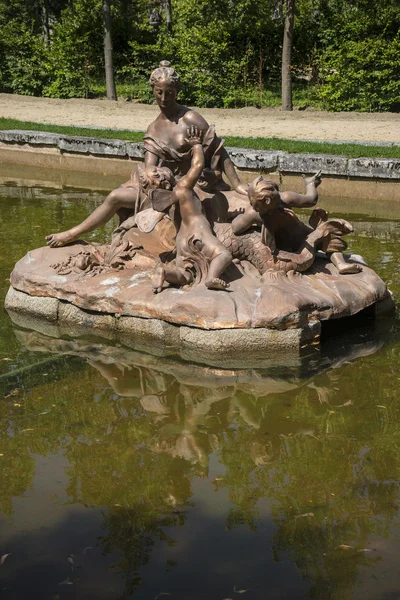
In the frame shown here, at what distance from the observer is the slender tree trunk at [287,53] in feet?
66.1

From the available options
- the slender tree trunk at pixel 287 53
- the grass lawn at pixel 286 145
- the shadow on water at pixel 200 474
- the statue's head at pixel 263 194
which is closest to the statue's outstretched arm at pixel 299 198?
the statue's head at pixel 263 194

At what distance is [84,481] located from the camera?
5176 mm

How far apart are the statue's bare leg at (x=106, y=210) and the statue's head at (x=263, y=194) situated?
157 cm

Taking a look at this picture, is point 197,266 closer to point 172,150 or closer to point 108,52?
point 172,150

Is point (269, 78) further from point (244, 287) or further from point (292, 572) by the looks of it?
point (292, 572)

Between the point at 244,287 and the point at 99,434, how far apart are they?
2.16 meters

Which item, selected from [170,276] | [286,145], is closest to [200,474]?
[170,276]

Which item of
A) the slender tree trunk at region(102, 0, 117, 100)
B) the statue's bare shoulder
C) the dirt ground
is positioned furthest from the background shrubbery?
the statue's bare shoulder

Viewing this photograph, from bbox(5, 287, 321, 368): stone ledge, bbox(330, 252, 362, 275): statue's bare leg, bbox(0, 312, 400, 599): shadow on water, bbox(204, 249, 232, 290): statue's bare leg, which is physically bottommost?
bbox(0, 312, 400, 599): shadow on water

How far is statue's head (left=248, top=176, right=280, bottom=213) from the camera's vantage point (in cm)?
714

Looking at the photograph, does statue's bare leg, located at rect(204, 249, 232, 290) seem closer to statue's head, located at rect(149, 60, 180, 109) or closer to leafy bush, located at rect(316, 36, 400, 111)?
statue's head, located at rect(149, 60, 180, 109)

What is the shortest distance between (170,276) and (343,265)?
1678 mm

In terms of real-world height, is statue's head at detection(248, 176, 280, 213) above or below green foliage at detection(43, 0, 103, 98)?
below

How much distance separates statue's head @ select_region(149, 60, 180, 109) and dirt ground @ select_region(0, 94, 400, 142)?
9.04 meters
